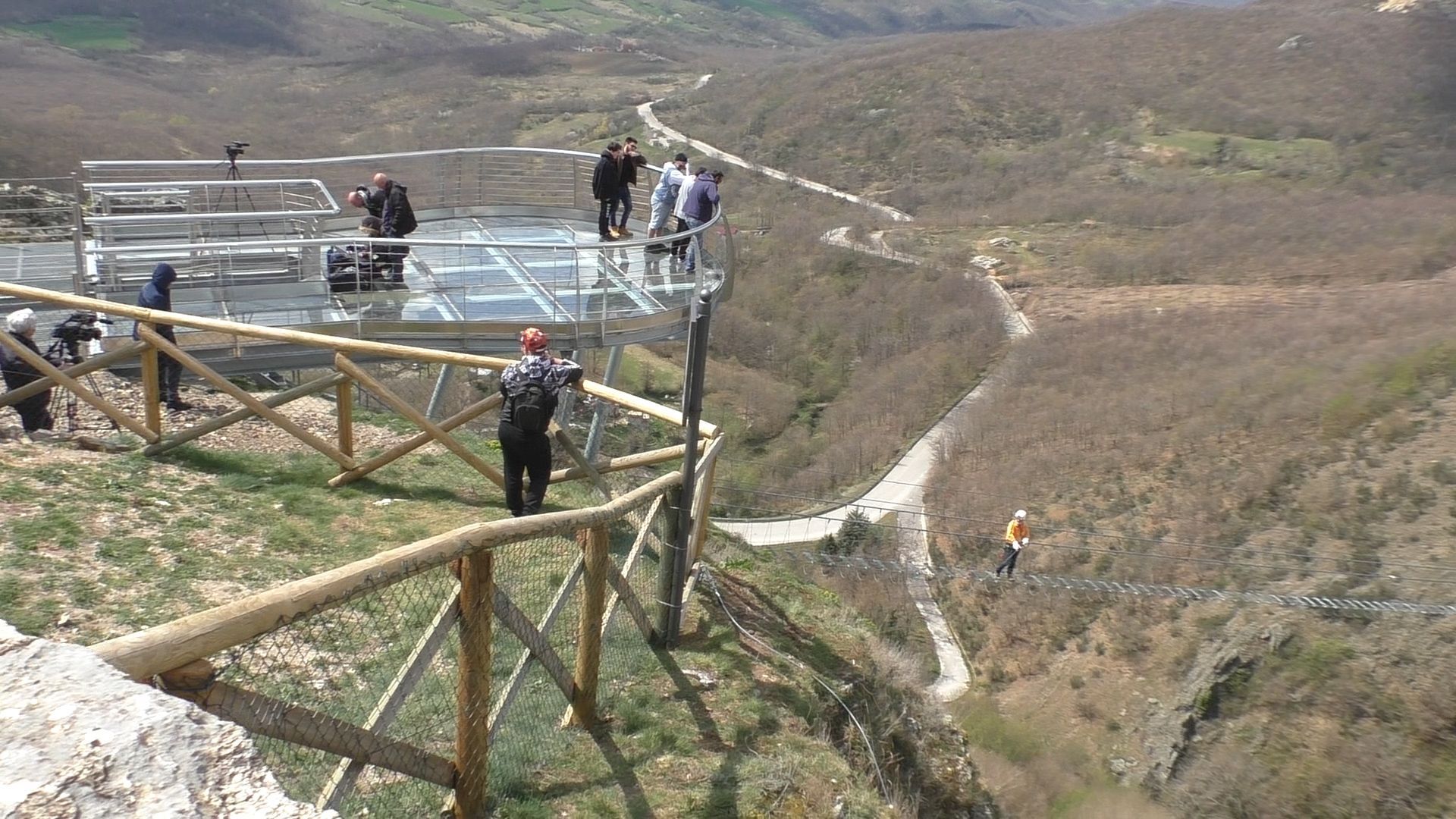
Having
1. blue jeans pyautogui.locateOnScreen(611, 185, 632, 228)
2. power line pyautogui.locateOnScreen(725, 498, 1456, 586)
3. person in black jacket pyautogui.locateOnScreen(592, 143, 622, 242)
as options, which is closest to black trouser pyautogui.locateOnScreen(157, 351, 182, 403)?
person in black jacket pyautogui.locateOnScreen(592, 143, 622, 242)

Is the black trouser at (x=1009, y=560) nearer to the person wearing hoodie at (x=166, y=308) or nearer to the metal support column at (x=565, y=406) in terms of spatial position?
the metal support column at (x=565, y=406)

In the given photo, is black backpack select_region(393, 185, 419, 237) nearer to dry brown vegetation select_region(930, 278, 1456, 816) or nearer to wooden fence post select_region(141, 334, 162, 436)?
wooden fence post select_region(141, 334, 162, 436)

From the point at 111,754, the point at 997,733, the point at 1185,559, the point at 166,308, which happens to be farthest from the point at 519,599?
the point at 1185,559

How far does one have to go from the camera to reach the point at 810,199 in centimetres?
8131

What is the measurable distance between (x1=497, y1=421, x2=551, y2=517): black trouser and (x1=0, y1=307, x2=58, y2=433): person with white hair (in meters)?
3.81

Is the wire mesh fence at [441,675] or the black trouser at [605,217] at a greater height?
the black trouser at [605,217]

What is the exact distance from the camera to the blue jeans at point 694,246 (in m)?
11.4

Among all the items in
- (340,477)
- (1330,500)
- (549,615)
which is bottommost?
(1330,500)

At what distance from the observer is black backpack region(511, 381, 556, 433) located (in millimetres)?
7387

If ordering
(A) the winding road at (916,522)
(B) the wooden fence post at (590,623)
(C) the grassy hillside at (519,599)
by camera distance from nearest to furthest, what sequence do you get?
(B) the wooden fence post at (590,623) < (C) the grassy hillside at (519,599) < (A) the winding road at (916,522)

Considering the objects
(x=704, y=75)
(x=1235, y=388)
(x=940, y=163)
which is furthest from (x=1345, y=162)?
(x=704, y=75)

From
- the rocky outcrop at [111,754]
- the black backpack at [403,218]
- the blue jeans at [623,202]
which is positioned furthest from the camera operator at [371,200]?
the rocky outcrop at [111,754]

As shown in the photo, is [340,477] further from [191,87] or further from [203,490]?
[191,87]

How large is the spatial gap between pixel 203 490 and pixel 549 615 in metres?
4.52
